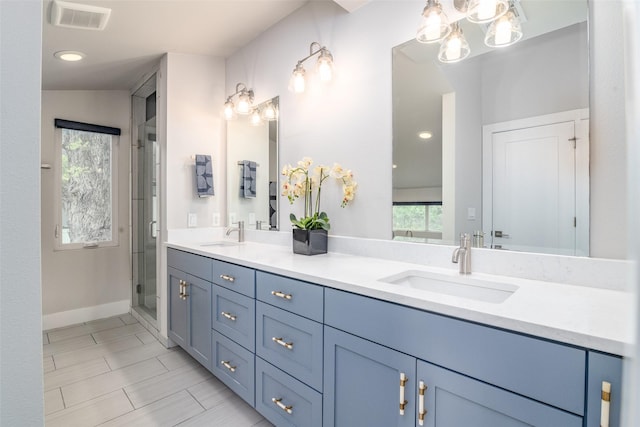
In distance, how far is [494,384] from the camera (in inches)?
32.5

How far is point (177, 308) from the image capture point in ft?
7.95

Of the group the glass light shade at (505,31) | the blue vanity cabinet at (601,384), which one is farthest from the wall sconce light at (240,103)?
the blue vanity cabinet at (601,384)

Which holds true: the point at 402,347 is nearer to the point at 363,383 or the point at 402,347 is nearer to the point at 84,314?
the point at 363,383

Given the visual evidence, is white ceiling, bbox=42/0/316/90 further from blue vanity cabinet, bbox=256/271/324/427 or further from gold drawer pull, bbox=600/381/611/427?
gold drawer pull, bbox=600/381/611/427

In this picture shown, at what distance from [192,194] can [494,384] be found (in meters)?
2.55

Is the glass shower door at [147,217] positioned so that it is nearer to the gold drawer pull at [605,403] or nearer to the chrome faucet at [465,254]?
the chrome faucet at [465,254]

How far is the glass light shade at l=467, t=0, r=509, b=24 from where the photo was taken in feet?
4.19

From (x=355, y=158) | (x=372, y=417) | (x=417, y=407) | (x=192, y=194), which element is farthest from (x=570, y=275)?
(x=192, y=194)

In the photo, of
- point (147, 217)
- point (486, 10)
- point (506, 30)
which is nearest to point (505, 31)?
point (506, 30)

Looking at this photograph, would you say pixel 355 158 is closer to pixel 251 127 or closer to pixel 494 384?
pixel 251 127

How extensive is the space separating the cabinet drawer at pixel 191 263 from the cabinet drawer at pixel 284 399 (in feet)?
2.32

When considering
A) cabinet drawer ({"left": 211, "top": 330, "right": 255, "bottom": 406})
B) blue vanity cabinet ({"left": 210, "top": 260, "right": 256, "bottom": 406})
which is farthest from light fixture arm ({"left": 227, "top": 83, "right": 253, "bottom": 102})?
cabinet drawer ({"left": 211, "top": 330, "right": 255, "bottom": 406})

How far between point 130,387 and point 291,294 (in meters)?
1.51

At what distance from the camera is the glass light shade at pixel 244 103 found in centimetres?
257
